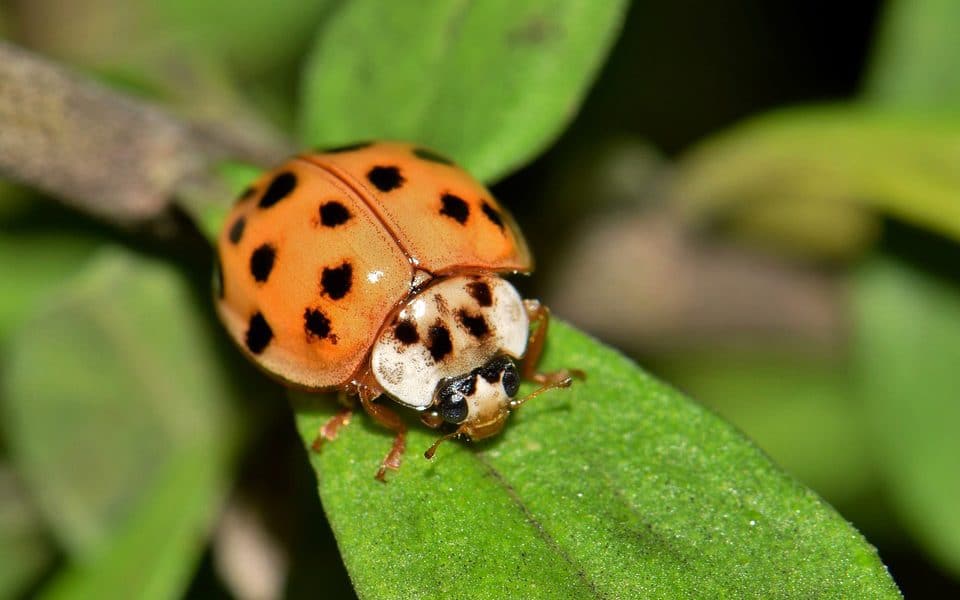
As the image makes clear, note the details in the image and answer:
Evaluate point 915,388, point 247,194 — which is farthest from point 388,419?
point 915,388

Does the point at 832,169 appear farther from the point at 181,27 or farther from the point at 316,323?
the point at 181,27

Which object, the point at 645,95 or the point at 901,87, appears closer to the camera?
the point at 901,87

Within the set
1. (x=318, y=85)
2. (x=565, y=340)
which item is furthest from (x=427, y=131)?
(x=565, y=340)

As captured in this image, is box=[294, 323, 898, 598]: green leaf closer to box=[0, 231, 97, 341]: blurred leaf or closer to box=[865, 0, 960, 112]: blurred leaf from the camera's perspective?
box=[0, 231, 97, 341]: blurred leaf

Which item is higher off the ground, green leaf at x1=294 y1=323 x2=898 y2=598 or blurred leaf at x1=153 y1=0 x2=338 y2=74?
green leaf at x1=294 y1=323 x2=898 y2=598

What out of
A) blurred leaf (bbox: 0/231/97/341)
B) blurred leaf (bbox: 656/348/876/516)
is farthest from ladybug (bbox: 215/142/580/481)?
blurred leaf (bbox: 656/348/876/516)

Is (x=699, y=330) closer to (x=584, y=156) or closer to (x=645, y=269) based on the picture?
(x=645, y=269)
